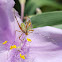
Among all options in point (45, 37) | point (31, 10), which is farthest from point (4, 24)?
point (31, 10)

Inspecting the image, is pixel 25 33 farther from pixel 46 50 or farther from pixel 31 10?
pixel 31 10

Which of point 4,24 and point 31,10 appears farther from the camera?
point 31,10

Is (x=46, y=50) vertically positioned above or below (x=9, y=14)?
below

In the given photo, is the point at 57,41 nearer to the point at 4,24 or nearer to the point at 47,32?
the point at 47,32
